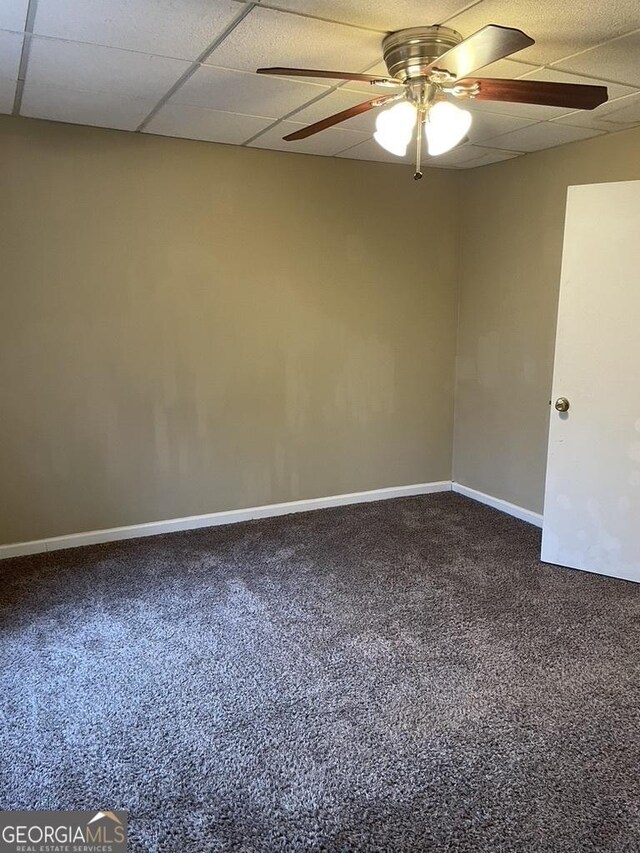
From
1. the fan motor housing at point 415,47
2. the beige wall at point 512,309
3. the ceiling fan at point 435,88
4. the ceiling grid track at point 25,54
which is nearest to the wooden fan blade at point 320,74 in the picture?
the ceiling fan at point 435,88

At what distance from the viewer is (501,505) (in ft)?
14.9

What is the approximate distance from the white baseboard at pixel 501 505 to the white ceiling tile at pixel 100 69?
11.0 ft

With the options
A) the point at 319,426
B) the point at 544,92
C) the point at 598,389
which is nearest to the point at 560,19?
the point at 544,92

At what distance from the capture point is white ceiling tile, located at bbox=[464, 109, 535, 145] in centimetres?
311

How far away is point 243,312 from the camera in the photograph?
13.3ft

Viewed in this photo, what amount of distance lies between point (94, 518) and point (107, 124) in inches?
90.3

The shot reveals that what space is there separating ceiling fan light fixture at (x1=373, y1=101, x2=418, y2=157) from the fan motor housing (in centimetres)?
11

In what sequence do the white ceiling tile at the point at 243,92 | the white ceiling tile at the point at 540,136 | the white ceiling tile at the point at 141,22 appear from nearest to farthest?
the white ceiling tile at the point at 141,22
the white ceiling tile at the point at 243,92
the white ceiling tile at the point at 540,136

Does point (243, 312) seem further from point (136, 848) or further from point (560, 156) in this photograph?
point (136, 848)

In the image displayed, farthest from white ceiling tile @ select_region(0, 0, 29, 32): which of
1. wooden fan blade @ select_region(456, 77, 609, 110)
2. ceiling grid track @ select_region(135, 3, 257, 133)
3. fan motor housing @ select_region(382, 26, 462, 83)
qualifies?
wooden fan blade @ select_region(456, 77, 609, 110)

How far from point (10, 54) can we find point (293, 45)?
110cm

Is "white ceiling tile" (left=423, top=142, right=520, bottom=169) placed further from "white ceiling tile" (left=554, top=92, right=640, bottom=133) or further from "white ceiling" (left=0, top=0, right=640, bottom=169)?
"white ceiling tile" (left=554, top=92, right=640, bottom=133)

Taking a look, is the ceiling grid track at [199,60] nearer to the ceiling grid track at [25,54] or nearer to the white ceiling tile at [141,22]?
the white ceiling tile at [141,22]

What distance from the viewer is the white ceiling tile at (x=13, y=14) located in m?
1.96
